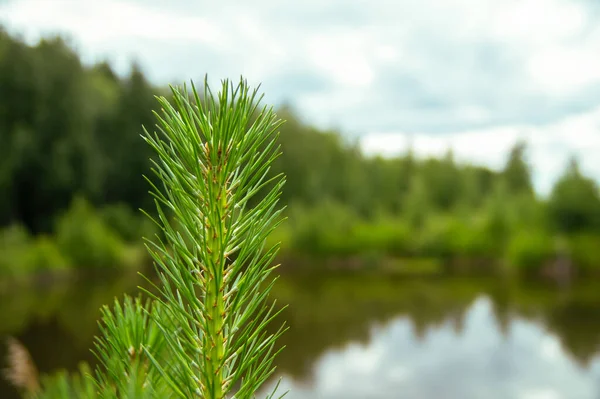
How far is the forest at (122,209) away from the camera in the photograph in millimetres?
15430

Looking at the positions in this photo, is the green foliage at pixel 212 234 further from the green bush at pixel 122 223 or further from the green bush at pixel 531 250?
the green bush at pixel 531 250

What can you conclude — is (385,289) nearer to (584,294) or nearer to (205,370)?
(584,294)

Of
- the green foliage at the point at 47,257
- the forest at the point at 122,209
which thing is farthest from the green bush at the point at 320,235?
the green foliage at the point at 47,257

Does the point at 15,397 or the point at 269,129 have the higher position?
the point at 269,129

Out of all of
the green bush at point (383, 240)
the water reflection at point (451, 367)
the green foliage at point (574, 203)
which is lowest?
the water reflection at point (451, 367)

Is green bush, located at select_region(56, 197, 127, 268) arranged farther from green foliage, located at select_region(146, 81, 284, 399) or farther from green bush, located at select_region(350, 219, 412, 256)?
green foliage, located at select_region(146, 81, 284, 399)

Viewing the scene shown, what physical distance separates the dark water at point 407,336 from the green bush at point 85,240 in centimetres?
120

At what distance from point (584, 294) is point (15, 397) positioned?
47.4 ft

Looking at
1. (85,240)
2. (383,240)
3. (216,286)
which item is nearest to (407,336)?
(85,240)

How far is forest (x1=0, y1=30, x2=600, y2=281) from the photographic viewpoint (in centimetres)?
1543

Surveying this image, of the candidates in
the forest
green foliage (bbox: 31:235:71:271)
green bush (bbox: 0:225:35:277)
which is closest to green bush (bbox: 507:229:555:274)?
the forest

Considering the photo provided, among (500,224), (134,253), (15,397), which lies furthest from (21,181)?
(500,224)

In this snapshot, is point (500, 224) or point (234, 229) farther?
point (500, 224)

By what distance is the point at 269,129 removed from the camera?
Result: 0.34 m
